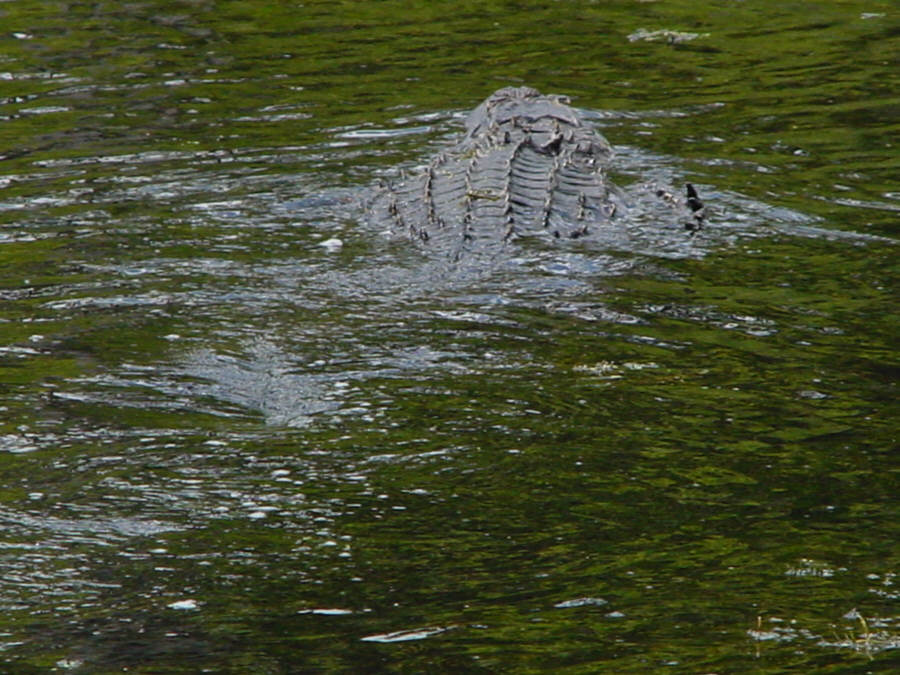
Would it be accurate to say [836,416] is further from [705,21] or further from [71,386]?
[705,21]

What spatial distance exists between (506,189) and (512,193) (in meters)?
0.04

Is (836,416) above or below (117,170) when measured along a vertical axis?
below

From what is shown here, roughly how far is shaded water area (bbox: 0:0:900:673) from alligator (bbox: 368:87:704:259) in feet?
0.64

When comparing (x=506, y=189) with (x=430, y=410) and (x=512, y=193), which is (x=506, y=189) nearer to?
(x=512, y=193)

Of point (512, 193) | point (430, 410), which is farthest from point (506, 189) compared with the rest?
point (430, 410)

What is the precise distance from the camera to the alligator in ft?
25.0

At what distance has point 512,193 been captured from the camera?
26.1 feet

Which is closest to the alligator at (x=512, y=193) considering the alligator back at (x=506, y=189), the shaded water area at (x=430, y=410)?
the alligator back at (x=506, y=189)

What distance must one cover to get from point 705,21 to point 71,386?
9.47m

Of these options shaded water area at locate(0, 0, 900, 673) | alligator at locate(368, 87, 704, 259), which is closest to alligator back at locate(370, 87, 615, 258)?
alligator at locate(368, 87, 704, 259)

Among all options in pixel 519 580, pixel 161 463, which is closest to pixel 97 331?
pixel 161 463

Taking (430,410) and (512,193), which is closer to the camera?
(430,410)

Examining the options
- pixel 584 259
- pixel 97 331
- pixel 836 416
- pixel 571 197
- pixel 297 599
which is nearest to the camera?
pixel 297 599

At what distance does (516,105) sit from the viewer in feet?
33.1
